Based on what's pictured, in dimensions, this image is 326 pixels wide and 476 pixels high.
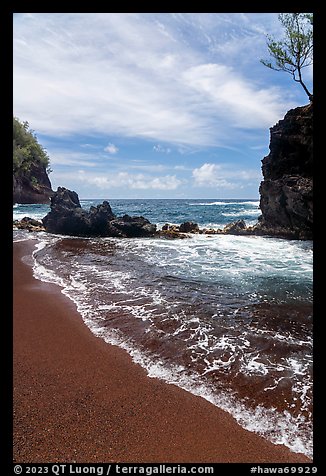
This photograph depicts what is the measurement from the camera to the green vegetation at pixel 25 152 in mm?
59431

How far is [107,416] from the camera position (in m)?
4.20

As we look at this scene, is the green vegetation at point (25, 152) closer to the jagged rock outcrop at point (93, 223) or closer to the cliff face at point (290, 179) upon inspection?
the jagged rock outcrop at point (93, 223)

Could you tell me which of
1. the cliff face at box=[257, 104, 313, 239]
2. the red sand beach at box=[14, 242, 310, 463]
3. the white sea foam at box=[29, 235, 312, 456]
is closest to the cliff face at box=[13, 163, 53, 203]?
the white sea foam at box=[29, 235, 312, 456]

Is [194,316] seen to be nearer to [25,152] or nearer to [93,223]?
[93,223]

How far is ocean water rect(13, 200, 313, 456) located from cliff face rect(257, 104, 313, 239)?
819 centimetres

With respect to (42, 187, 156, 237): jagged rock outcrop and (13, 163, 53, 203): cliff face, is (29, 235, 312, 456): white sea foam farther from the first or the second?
(13, 163, 53, 203): cliff face

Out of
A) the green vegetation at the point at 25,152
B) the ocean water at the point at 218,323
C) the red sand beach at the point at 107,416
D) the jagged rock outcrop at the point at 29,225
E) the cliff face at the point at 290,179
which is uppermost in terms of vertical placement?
the green vegetation at the point at 25,152

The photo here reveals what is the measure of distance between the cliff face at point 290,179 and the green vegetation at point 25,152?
50.4m

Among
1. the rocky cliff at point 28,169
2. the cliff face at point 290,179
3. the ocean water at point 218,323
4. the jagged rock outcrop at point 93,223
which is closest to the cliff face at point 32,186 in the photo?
the rocky cliff at point 28,169

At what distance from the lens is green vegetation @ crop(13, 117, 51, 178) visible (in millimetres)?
59431

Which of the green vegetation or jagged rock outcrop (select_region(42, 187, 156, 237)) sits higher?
the green vegetation
